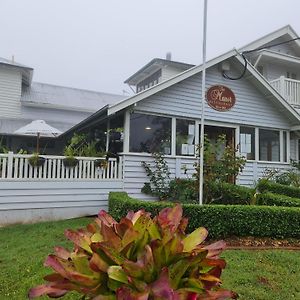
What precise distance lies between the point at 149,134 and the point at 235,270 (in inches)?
259

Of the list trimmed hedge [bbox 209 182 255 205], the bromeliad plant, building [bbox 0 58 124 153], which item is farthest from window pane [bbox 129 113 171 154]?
the bromeliad plant

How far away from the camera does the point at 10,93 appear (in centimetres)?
1842

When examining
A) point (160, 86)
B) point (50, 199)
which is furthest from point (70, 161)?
point (160, 86)

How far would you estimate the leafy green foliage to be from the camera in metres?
10.7

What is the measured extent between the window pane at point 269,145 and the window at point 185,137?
2.98 metres

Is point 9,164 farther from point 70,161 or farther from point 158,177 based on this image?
point 158,177

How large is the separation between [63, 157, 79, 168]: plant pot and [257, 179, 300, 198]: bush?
5548 mm

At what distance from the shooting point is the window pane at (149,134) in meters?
10.8

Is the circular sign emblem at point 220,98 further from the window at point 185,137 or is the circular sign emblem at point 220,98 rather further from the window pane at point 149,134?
the window pane at point 149,134

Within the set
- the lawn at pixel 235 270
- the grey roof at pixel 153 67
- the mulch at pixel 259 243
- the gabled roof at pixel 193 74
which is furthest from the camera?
the grey roof at pixel 153 67

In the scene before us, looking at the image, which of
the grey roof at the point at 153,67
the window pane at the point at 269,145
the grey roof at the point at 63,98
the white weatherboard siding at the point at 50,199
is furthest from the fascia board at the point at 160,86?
the grey roof at the point at 63,98

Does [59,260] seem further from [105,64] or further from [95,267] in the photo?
[105,64]

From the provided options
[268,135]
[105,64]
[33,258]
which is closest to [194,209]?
[33,258]

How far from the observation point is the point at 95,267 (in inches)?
59.1
